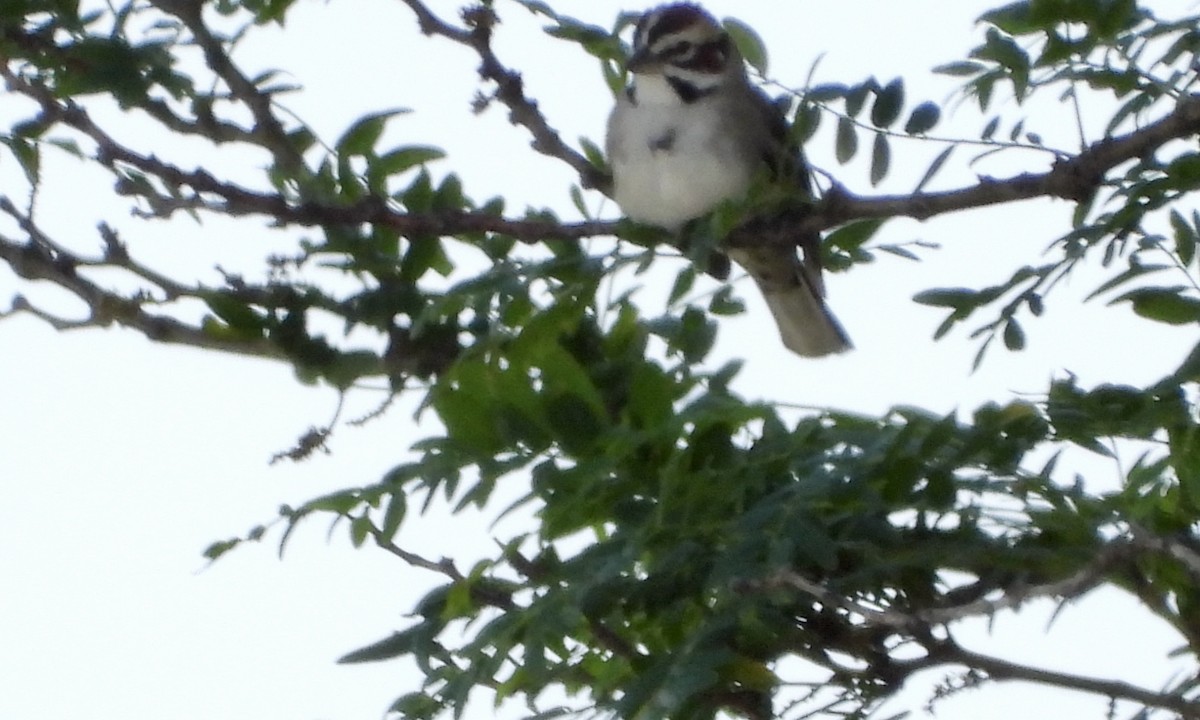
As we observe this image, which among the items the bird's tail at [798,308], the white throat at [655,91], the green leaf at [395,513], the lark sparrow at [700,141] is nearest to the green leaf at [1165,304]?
the green leaf at [395,513]

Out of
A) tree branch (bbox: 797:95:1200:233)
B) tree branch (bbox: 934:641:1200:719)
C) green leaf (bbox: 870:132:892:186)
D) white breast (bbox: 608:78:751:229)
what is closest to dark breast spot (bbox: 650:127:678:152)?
white breast (bbox: 608:78:751:229)

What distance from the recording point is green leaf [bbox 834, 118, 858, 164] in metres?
1.06

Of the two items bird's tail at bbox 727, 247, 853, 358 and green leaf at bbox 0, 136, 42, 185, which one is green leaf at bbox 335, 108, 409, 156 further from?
bird's tail at bbox 727, 247, 853, 358

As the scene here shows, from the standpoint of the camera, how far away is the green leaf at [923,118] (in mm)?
1045

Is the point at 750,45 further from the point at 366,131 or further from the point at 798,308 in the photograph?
the point at 798,308

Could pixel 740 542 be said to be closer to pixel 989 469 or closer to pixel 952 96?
pixel 989 469

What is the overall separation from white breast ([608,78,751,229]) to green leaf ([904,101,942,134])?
544 mm

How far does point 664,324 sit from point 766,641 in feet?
0.83

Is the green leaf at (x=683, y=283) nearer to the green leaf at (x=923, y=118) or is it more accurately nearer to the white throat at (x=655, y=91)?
the green leaf at (x=923, y=118)

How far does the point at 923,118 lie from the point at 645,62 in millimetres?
621

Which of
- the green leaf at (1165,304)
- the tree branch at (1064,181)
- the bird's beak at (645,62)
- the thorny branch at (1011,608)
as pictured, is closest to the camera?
the thorny branch at (1011,608)

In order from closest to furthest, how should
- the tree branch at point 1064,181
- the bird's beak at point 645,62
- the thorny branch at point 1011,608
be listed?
1. the thorny branch at point 1011,608
2. the tree branch at point 1064,181
3. the bird's beak at point 645,62

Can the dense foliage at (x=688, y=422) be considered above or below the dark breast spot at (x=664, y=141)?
below

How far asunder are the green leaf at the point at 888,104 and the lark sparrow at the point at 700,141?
49 centimetres
